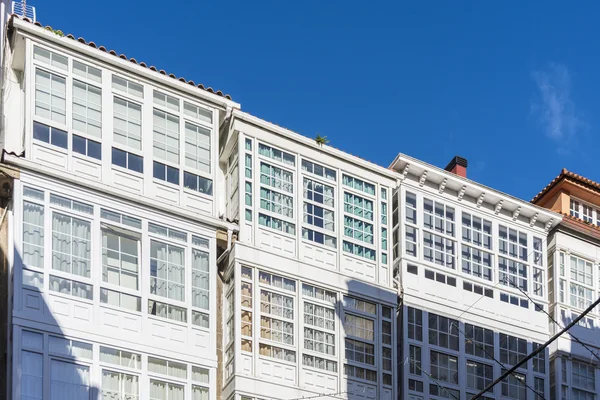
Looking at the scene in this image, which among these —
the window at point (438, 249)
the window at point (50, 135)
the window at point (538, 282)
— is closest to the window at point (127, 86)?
the window at point (50, 135)

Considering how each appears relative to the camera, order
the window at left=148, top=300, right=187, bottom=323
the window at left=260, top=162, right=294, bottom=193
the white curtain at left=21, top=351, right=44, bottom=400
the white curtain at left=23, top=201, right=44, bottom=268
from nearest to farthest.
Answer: the white curtain at left=21, top=351, right=44, bottom=400
the white curtain at left=23, top=201, right=44, bottom=268
the window at left=148, top=300, right=187, bottom=323
the window at left=260, top=162, right=294, bottom=193

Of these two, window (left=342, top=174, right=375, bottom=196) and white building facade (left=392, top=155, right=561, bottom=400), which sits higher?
window (left=342, top=174, right=375, bottom=196)

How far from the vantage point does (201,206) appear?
118ft

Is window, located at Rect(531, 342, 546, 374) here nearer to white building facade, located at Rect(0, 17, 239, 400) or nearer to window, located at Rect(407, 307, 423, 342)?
window, located at Rect(407, 307, 423, 342)

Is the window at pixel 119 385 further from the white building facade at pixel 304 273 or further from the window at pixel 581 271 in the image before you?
the window at pixel 581 271

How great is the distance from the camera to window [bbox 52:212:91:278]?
32.8 m

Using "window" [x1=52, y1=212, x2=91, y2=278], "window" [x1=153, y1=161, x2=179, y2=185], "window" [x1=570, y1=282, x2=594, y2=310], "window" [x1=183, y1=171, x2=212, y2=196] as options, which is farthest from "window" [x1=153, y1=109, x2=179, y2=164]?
"window" [x1=570, y1=282, x2=594, y2=310]

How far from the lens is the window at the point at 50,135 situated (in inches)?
1326

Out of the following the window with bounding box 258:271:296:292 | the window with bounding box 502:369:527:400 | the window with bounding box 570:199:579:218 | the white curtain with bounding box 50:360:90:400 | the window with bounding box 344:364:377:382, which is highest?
the window with bounding box 570:199:579:218

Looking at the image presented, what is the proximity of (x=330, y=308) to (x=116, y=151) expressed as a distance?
7.42 meters

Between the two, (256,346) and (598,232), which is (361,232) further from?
(598,232)

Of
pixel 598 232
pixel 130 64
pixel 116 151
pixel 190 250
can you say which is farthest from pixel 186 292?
pixel 598 232

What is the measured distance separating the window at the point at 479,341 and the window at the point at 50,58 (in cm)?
1416

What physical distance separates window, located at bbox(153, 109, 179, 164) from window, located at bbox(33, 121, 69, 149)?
8.84ft
